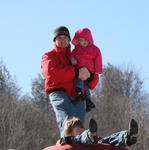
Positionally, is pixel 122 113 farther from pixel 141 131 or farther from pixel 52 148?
pixel 52 148

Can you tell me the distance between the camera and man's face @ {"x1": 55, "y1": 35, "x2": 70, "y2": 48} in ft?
27.6

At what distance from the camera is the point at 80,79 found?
27.7 ft

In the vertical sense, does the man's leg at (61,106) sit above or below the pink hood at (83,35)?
below

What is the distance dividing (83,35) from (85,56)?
0.29 meters

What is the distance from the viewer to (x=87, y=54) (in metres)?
8.53

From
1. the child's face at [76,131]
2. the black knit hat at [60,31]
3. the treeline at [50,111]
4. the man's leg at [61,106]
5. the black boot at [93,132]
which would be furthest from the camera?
the treeline at [50,111]

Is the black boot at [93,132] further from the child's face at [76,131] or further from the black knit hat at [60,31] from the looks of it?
the black knit hat at [60,31]

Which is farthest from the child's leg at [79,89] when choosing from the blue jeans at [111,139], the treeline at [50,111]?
the treeline at [50,111]

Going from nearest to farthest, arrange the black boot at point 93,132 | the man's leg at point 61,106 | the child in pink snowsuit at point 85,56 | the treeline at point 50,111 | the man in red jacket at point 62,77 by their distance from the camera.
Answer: the black boot at point 93,132 < the man's leg at point 61,106 < the man in red jacket at point 62,77 < the child in pink snowsuit at point 85,56 < the treeline at point 50,111

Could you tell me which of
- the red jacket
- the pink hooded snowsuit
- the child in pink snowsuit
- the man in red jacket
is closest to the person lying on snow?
the man in red jacket

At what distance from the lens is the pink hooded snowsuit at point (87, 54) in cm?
850

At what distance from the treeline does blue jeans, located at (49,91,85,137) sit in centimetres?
3380

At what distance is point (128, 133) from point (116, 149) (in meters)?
0.28

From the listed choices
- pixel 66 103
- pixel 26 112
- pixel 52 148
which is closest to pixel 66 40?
pixel 66 103
